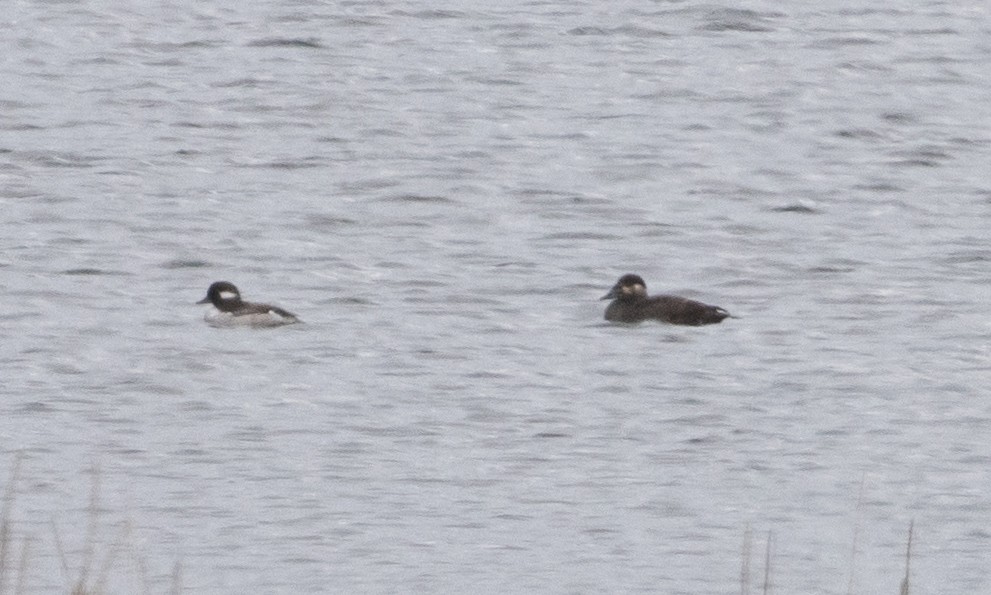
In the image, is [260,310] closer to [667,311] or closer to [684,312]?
[667,311]

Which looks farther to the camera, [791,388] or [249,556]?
[791,388]

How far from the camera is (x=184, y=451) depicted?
12.7m

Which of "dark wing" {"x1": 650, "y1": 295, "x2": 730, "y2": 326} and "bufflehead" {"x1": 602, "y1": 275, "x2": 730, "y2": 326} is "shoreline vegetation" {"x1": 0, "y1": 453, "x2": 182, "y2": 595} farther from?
"dark wing" {"x1": 650, "y1": 295, "x2": 730, "y2": 326}

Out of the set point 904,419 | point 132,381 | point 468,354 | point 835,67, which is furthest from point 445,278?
point 835,67

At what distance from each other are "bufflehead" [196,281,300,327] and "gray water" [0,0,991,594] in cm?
16

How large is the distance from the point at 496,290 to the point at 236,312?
2.18m

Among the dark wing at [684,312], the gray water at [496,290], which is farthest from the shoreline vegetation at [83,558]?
the dark wing at [684,312]

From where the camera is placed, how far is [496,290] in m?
18.0

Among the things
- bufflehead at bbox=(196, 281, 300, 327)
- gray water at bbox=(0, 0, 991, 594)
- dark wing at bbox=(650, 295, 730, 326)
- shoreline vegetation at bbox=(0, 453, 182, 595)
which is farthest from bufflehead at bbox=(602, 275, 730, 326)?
shoreline vegetation at bbox=(0, 453, 182, 595)

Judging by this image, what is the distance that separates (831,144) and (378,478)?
12.2 meters

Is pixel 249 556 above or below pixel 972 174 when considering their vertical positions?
above

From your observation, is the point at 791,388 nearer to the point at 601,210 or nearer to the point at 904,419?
the point at 904,419

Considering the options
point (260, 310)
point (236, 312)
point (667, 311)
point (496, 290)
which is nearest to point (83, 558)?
point (236, 312)

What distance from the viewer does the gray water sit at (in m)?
11.1
